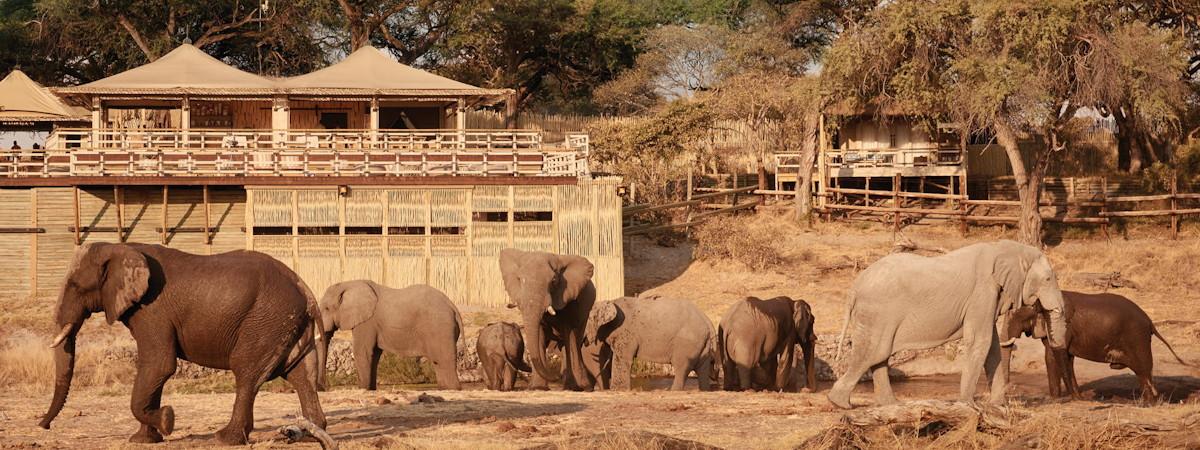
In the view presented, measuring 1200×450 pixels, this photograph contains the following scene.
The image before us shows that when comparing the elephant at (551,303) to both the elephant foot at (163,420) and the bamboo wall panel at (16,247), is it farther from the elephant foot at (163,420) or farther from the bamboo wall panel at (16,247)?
the bamboo wall panel at (16,247)

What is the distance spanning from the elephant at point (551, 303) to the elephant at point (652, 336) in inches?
19.4

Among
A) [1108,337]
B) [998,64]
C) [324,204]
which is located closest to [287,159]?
[324,204]

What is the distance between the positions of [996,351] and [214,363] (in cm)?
807

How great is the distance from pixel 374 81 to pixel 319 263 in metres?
7.26

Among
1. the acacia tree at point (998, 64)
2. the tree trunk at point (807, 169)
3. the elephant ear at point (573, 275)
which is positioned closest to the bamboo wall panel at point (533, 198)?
the acacia tree at point (998, 64)

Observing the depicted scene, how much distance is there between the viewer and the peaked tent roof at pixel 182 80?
3550cm

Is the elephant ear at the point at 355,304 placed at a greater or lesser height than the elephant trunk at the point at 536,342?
greater

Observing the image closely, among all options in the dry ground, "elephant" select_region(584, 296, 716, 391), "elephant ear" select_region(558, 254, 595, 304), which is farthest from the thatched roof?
"elephant" select_region(584, 296, 716, 391)

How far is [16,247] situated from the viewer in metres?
32.6

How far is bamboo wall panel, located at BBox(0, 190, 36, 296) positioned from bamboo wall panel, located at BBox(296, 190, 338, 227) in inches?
236

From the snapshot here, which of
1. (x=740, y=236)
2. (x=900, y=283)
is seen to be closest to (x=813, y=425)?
(x=900, y=283)

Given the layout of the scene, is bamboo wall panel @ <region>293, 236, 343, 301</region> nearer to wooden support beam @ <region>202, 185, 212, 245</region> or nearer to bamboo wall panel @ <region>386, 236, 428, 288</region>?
bamboo wall panel @ <region>386, 236, 428, 288</region>

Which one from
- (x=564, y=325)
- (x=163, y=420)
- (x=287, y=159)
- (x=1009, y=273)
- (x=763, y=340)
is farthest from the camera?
(x=287, y=159)

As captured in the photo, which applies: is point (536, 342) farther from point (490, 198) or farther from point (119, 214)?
point (119, 214)
